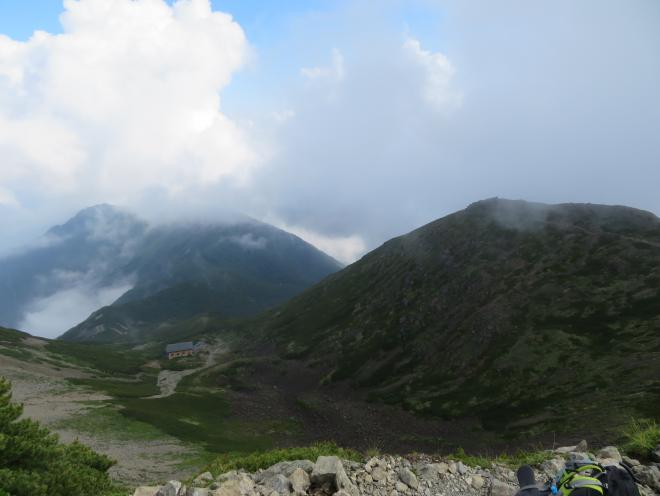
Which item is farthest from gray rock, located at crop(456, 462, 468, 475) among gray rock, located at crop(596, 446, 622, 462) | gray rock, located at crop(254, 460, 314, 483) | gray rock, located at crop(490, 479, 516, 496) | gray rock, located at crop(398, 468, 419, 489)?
gray rock, located at crop(254, 460, 314, 483)

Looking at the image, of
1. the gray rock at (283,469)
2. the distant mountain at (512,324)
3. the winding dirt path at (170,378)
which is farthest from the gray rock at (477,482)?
the winding dirt path at (170,378)

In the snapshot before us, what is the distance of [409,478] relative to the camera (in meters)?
12.7

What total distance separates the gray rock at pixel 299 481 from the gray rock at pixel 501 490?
5536 millimetres

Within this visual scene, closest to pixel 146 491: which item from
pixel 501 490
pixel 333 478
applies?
pixel 333 478

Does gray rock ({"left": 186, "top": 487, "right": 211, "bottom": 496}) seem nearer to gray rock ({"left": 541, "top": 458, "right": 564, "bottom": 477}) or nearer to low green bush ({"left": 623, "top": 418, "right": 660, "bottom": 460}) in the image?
gray rock ({"left": 541, "top": 458, "right": 564, "bottom": 477})

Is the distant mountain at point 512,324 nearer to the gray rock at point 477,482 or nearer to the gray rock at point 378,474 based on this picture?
the gray rock at point 477,482

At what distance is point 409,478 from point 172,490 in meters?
7.00

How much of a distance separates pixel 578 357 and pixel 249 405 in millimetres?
81948

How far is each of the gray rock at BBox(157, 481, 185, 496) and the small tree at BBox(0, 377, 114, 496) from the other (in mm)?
5753

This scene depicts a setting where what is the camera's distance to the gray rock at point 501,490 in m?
12.0

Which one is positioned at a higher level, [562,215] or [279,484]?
[562,215]

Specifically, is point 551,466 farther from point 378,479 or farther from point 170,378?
point 170,378

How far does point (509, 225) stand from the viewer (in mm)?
168500

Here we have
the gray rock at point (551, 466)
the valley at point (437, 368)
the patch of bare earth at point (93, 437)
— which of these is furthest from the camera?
the valley at point (437, 368)
